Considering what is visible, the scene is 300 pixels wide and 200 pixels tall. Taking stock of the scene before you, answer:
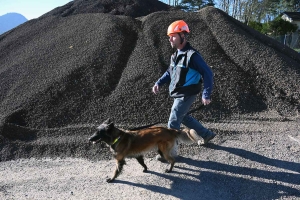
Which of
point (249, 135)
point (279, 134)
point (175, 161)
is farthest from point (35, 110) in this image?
point (279, 134)

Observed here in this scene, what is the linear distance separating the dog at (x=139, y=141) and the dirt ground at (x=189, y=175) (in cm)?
30

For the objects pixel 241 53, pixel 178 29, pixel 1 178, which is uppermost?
pixel 178 29

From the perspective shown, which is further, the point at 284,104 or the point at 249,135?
the point at 284,104

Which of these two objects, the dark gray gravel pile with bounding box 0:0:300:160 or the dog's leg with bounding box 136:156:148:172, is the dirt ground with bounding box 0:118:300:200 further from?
the dark gray gravel pile with bounding box 0:0:300:160

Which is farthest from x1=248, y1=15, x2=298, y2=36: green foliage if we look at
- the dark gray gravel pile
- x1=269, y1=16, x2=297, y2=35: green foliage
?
the dark gray gravel pile

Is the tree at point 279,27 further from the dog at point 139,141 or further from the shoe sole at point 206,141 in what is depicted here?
the dog at point 139,141

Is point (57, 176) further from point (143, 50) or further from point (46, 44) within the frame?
point (46, 44)

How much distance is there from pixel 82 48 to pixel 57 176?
5.42 metres

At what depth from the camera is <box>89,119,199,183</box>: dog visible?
4285 millimetres

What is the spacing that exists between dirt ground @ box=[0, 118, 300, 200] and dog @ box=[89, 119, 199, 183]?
30cm

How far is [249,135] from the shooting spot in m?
5.77

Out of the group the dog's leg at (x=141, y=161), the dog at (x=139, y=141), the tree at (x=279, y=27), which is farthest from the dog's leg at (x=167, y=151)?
the tree at (x=279, y=27)

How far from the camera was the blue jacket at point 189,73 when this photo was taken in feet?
14.3

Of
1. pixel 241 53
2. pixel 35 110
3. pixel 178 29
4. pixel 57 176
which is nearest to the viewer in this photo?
pixel 178 29
